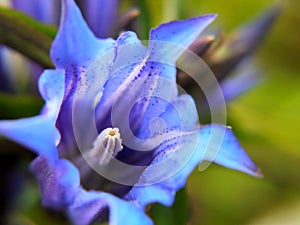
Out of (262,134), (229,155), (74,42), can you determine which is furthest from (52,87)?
(262,134)

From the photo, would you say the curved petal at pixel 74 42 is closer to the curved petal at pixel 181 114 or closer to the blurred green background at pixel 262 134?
the curved petal at pixel 181 114

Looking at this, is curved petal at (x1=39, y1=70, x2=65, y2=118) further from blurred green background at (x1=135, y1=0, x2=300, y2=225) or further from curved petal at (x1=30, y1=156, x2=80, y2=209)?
blurred green background at (x1=135, y1=0, x2=300, y2=225)

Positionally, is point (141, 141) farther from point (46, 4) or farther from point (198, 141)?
point (46, 4)

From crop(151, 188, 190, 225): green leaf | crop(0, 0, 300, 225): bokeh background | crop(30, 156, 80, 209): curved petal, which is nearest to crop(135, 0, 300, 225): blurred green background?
crop(0, 0, 300, 225): bokeh background

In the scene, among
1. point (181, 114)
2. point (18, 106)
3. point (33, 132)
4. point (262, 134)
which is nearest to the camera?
point (33, 132)

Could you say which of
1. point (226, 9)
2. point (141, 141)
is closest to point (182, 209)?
point (141, 141)

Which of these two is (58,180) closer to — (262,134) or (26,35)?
(26,35)

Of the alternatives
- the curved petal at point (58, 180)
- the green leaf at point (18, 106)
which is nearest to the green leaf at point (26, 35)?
the green leaf at point (18, 106)
